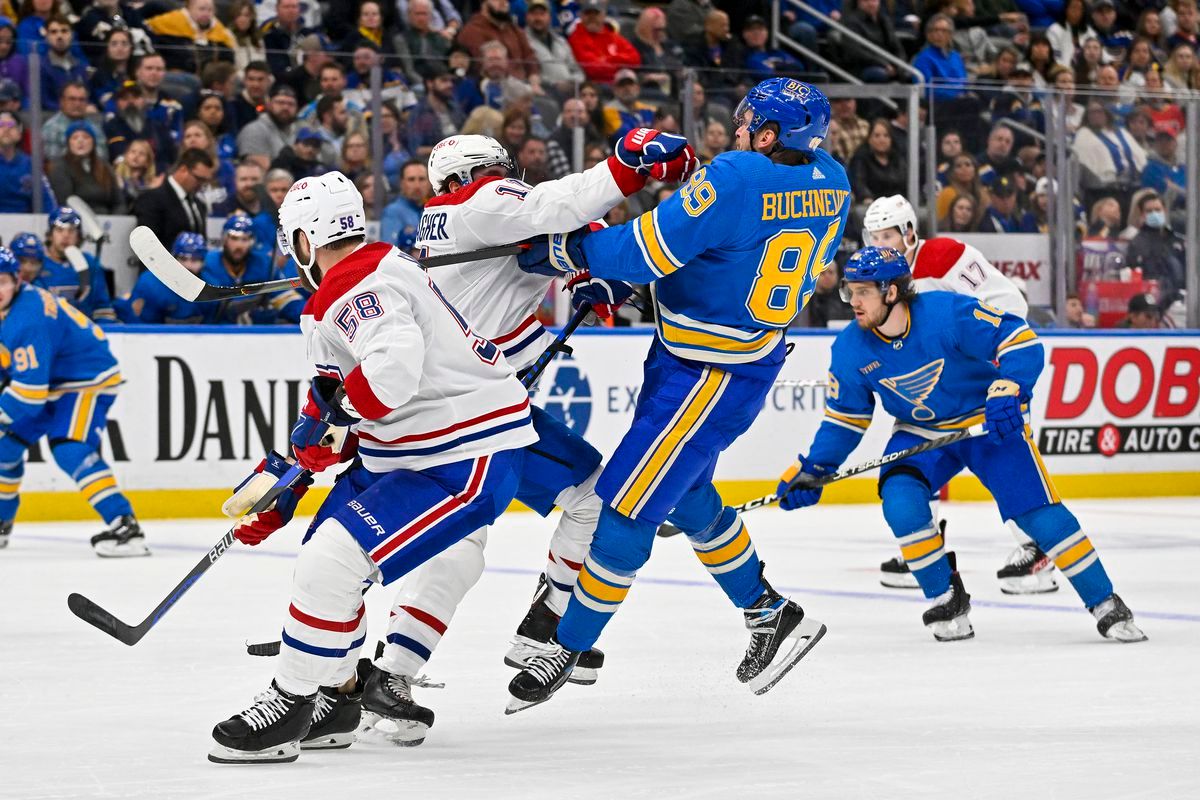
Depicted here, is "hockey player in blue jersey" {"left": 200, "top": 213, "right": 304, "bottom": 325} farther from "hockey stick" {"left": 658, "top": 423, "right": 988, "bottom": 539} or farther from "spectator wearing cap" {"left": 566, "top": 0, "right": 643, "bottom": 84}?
"hockey stick" {"left": 658, "top": 423, "right": 988, "bottom": 539}

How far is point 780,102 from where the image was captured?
12.8ft

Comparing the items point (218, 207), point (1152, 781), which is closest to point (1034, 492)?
point (1152, 781)

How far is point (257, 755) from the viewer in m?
3.24

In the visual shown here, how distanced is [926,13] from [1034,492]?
8.40m

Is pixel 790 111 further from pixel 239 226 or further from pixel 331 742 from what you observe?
pixel 239 226

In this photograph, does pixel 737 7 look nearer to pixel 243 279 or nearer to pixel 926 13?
pixel 926 13

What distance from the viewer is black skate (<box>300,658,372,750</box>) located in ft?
11.2

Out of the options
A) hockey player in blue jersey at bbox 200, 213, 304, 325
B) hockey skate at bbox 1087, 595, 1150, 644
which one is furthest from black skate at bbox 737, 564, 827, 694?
hockey player in blue jersey at bbox 200, 213, 304, 325

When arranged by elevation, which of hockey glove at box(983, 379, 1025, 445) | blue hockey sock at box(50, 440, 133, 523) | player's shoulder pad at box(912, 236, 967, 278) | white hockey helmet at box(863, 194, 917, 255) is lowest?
blue hockey sock at box(50, 440, 133, 523)

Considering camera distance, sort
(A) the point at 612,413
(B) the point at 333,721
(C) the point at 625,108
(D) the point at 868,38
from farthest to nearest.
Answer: (D) the point at 868,38 < (C) the point at 625,108 < (A) the point at 612,413 < (B) the point at 333,721

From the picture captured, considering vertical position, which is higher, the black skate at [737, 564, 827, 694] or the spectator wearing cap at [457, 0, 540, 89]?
the spectator wearing cap at [457, 0, 540, 89]

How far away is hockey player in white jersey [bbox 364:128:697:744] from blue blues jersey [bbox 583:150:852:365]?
0.33 ft

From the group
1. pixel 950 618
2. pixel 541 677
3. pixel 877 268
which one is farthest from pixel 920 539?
pixel 541 677

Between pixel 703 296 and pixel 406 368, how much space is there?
0.94m
